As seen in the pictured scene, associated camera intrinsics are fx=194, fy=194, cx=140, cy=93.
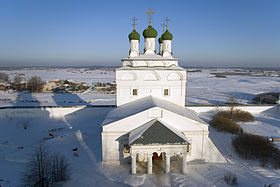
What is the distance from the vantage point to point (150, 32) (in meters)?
13.7

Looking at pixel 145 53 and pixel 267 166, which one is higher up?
pixel 145 53

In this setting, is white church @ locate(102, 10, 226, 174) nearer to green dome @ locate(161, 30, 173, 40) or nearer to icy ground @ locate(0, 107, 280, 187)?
icy ground @ locate(0, 107, 280, 187)

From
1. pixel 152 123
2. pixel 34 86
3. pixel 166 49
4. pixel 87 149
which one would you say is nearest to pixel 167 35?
pixel 166 49

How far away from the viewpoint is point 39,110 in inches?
727

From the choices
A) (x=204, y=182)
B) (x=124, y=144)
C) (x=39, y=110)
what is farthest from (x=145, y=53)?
(x=39, y=110)

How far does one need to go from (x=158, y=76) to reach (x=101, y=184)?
7207mm

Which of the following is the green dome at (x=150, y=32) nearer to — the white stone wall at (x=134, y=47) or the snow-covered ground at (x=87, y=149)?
the white stone wall at (x=134, y=47)

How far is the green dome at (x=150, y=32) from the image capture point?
45.0 feet

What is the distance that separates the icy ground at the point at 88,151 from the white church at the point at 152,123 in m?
0.61

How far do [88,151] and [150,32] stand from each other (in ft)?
29.1

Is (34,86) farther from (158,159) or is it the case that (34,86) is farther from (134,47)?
(158,159)

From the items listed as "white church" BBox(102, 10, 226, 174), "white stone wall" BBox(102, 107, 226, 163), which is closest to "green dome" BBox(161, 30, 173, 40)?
"white church" BBox(102, 10, 226, 174)

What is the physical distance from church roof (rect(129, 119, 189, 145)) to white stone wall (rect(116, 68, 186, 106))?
14.1 ft

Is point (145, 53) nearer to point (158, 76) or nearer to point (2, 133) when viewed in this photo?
point (158, 76)
